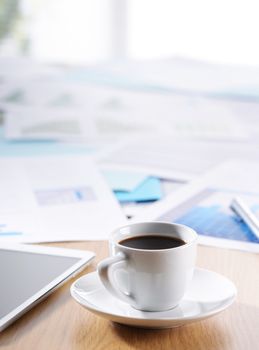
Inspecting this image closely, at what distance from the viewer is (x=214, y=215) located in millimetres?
866

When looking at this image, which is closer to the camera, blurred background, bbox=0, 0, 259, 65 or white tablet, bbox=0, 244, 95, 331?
white tablet, bbox=0, 244, 95, 331

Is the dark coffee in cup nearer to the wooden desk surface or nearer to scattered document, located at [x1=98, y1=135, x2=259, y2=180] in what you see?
the wooden desk surface

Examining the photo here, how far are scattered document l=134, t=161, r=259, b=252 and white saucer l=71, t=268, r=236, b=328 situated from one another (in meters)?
0.17

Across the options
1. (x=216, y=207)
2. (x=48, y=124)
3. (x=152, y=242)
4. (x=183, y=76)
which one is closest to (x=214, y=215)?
(x=216, y=207)

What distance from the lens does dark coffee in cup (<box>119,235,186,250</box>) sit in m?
0.58

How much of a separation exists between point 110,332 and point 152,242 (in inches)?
3.7

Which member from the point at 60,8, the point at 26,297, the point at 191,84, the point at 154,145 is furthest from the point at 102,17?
the point at 26,297

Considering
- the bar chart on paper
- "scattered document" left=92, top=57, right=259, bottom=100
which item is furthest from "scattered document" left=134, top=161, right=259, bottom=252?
"scattered document" left=92, top=57, right=259, bottom=100

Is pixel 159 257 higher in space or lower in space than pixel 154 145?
higher

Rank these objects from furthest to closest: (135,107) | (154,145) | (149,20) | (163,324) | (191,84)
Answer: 1. (149,20)
2. (191,84)
3. (135,107)
4. (154,145)
5. (163,324)

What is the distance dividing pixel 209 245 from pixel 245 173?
33cm

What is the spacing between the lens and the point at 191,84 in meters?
1.67

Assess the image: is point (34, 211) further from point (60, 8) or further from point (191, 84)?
point (60, 8)

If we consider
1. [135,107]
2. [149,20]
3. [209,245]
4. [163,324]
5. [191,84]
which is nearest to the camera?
[163,324]
